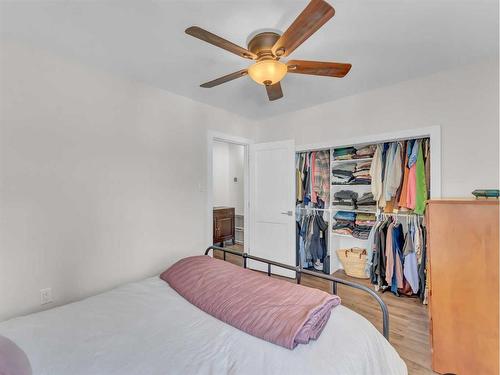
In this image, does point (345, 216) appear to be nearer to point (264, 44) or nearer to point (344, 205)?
point (344, 205)

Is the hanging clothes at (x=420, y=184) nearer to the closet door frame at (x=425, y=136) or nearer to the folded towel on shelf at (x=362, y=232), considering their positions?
the closet door frame at (x=425, y=136)

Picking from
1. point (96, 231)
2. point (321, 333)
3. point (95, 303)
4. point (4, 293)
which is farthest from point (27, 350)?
point (321, 333)

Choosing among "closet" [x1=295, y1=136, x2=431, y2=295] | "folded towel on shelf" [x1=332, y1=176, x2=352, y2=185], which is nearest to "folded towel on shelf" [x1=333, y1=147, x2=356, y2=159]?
"closet" [x1=295, y1=136, x2=431, y2=295]

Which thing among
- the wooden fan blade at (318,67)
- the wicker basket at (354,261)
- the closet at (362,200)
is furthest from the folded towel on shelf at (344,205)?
the wooden fan blade at (318,67)

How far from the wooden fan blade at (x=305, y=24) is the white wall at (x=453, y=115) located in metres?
1.22

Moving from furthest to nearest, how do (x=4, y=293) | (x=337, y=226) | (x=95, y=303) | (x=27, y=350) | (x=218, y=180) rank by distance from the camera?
(x=218, y=180), (x=337, y=226), (x=4, y=293), (x=95, y=303), (x=27, y=350)

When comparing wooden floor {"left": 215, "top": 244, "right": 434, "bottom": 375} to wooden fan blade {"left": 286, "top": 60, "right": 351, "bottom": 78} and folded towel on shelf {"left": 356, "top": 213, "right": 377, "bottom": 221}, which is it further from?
wooden fan blade {"left": 286, "top": 60, "right": 351, "bottom": 78}

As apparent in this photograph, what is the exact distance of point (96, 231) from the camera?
6.93ft

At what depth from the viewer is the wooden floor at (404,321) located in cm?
177

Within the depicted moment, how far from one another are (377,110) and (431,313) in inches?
77.1

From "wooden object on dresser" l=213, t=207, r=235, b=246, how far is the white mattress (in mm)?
3206

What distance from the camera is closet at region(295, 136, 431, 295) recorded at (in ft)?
8.57

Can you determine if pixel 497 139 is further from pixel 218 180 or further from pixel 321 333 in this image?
pixel 218 180

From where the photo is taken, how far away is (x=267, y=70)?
4.84 feet
